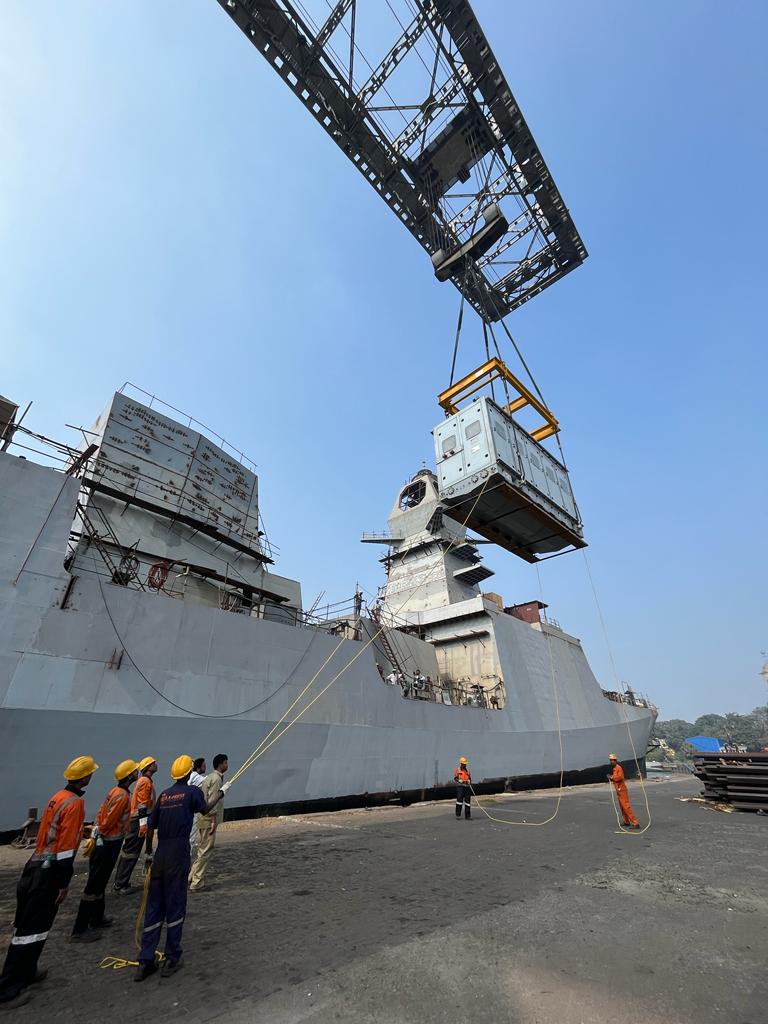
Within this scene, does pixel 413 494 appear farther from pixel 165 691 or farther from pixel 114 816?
pixel 114 816

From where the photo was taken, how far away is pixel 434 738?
503 inches

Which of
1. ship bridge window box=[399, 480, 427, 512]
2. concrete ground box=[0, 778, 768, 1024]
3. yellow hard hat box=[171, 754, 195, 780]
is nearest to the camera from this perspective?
concrete ground box=[0, 778, 768, 1024]

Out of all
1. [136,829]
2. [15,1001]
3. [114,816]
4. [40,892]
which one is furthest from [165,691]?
[15,1001]

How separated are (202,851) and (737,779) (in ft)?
39.4

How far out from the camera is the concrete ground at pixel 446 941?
7.74 ft

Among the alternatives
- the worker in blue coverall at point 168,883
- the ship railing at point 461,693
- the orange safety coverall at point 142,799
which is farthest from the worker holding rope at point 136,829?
the ship railing at point 461,693

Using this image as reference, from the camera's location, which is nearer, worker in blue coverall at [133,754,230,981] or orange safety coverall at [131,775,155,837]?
worker in blue coverall at [133,754,230,981]

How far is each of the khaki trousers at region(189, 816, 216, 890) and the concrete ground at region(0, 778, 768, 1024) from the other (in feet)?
0.61

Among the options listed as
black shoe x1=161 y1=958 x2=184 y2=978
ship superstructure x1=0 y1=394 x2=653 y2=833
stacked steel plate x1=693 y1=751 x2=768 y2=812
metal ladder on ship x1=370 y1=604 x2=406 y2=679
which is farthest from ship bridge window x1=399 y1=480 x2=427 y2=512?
black shoe x1=161 y1=958 x2=184 y2=978

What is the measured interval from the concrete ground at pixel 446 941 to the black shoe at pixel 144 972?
9 cm

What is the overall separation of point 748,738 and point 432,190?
11895 centimetres

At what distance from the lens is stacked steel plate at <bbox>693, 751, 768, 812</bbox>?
1015 cm

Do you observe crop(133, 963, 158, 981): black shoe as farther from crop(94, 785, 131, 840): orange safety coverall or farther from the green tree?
the green tree

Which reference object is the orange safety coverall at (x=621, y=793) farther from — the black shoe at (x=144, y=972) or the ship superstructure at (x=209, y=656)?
the black shoe at (x=144, y=972)
